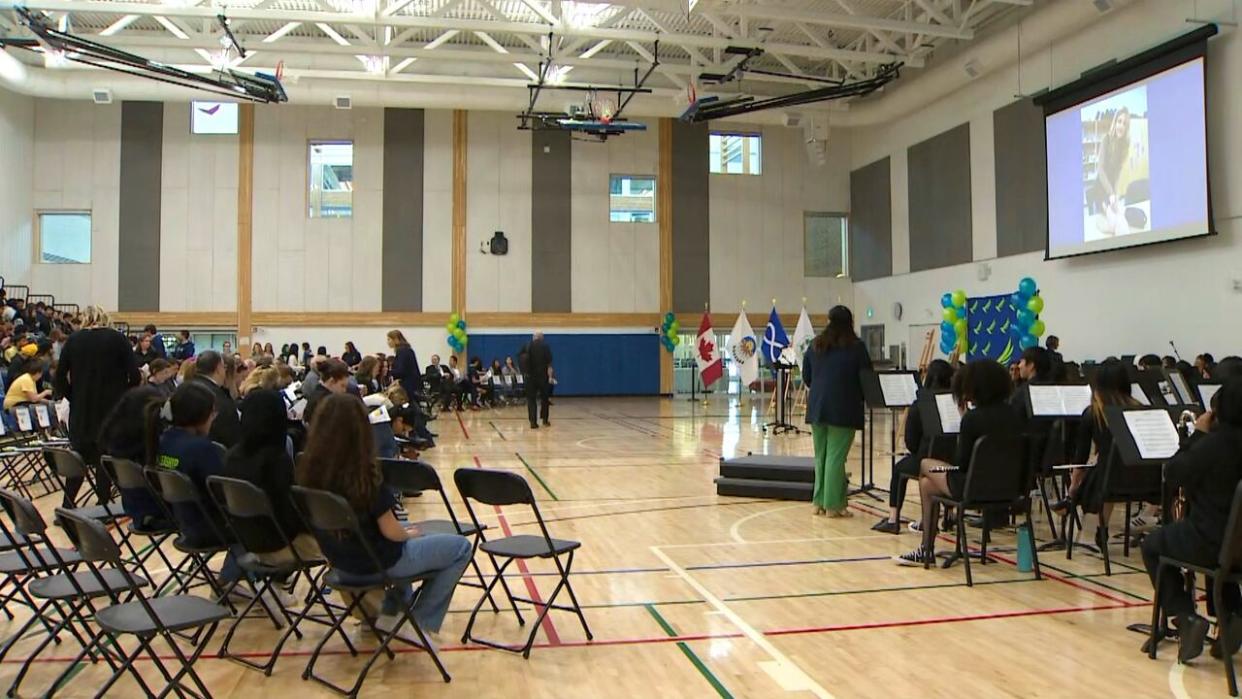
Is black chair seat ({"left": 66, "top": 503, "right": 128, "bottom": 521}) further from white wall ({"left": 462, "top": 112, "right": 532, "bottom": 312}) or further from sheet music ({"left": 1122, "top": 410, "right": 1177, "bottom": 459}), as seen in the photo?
white wall ({"left": 462, "top": 112, "right": 532, "bottom": 312})

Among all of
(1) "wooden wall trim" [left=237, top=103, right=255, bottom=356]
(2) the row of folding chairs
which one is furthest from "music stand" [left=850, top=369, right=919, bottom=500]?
(1) "wooden wall trim" [left=237, top=103, right=255, bottom=356]

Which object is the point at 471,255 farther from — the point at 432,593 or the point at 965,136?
the point at 432,593

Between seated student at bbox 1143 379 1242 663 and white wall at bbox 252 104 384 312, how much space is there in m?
20.5

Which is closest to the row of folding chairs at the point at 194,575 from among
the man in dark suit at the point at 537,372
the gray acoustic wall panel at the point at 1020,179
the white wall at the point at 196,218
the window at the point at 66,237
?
the man in dark suit at the point at 537,372

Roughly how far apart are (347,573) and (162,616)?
77 centimetres

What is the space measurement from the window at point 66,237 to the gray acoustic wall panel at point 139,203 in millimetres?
882

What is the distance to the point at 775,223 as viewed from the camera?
24.0 meters

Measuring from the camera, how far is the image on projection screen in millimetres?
12742

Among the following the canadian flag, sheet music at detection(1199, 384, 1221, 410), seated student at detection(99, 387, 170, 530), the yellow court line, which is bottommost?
the yellow court line

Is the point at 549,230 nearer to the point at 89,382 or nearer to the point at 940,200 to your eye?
the point at 940,200

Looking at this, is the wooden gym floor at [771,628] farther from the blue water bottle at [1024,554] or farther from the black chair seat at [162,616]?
the black chair seat at [162,616]

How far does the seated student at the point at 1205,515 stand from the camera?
3492 millimetres

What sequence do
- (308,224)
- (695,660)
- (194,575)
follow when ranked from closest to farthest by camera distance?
(695,660) < (194,575) < (308,224)

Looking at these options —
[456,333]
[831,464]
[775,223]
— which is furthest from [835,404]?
[775,223]
